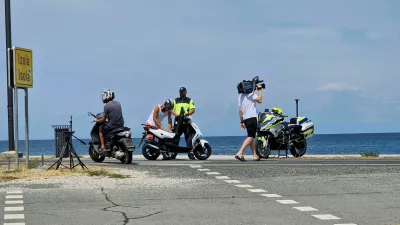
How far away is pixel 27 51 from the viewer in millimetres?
16391

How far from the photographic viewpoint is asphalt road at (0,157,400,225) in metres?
8.87

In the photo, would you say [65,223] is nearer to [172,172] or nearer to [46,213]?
Answer: [46,213]

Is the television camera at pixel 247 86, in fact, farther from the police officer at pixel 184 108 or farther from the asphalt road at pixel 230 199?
the asphalt road at pixel 230 199

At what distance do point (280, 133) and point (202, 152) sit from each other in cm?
261

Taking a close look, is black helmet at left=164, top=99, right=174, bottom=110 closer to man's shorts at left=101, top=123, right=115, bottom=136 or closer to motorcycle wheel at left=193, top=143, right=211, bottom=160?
motorcycle wheel at left=193, top=143, right=211, bottom=160

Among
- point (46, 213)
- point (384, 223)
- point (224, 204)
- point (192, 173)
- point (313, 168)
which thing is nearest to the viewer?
point (384, 223)

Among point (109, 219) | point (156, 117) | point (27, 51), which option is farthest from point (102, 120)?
point (109, 219)

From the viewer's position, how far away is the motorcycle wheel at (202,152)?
20938mm

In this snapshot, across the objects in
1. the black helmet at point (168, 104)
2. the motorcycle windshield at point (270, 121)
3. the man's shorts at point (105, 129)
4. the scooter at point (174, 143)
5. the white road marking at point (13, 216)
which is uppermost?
the black helmet at point (168, 104)

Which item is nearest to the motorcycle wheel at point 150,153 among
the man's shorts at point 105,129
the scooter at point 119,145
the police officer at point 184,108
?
the police officer at point 184,108

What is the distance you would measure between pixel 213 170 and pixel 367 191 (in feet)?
15.6

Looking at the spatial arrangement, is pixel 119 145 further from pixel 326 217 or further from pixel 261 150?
A: pixel 326 217

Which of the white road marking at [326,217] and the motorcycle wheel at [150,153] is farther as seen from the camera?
the motorcycle wheel at [150,153]

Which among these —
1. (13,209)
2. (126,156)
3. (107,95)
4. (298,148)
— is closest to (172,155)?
(126,156)
